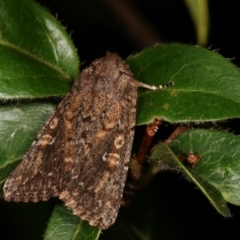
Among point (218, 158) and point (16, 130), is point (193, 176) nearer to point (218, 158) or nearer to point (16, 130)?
point (218, 158)

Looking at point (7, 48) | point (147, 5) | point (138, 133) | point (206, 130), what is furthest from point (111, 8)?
point (206, 130)

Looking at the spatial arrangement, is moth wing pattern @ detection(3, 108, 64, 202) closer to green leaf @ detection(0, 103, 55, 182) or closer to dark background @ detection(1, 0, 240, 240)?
green leaf @ detection(0, 103, 55, 182)

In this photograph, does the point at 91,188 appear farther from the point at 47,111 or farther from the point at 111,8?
the point at 111,8

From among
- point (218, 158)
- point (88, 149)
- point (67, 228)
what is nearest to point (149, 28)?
point (88, 149)

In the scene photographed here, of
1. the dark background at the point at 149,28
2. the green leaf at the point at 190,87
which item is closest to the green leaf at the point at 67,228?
the green leaf at the point at 190,87

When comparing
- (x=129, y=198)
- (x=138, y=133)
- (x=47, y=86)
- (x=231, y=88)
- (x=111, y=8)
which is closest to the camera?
(x=231, y=88)
